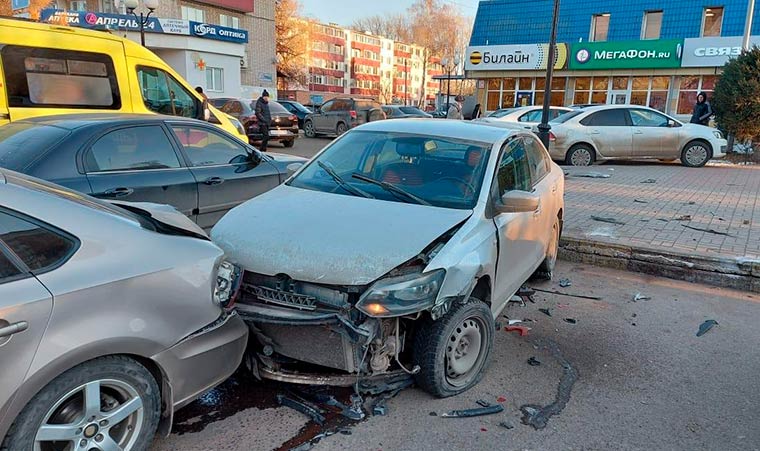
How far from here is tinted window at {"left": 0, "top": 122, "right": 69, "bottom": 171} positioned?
14.4ft

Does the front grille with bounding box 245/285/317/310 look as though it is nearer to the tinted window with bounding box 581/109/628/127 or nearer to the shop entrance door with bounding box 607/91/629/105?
the tinted window with bounding box 581/109/628/127

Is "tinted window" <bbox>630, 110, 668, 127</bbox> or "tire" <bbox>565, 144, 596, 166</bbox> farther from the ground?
"tinted window" <bbox>630, 110, 668, 127</bbox>

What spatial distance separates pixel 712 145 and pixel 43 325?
51.9ft

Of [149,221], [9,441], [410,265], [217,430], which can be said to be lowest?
[217,430]

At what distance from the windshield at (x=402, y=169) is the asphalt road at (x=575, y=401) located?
1.31 meters

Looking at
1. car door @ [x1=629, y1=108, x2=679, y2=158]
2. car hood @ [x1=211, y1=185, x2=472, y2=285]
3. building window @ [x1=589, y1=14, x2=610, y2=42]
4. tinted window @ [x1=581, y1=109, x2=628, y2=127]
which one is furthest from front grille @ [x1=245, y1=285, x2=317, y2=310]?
building window @ [x1=589, y1=14, x2=610, y2=42]

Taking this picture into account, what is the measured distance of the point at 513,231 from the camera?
A: 4.08m

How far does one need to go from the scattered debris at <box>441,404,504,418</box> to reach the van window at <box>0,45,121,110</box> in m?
7.06

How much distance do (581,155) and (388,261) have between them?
12.9m

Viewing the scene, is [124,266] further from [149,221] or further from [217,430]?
[217,430]

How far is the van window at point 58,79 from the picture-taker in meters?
7.29

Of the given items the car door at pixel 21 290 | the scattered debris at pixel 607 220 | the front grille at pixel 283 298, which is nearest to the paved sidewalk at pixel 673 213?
the scattered debris at pixel 607 220

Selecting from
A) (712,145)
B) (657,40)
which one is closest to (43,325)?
(712,145)

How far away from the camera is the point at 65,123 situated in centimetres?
488
